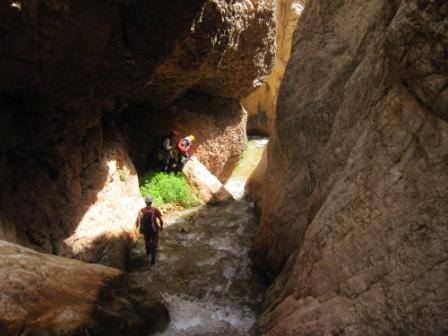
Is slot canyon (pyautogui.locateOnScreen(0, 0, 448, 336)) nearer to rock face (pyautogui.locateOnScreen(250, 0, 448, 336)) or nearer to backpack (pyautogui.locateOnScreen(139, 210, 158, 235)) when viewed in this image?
rock face (pyautogui.locateOnScreen(250, 0, 448, 336))

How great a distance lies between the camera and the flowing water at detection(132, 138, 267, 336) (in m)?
7.36

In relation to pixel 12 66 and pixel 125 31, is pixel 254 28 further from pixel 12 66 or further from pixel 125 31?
pixel 12 66

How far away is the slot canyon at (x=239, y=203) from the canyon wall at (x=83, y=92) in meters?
0.04

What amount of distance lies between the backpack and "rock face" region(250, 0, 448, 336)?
9.99 ft

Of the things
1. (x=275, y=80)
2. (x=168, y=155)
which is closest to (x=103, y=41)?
(x=168, y=155)

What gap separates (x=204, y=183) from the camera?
1456cm

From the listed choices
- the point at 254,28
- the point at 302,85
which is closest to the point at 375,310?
the point at 302,85

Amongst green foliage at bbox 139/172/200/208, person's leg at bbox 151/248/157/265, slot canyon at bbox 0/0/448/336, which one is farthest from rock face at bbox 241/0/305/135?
person's leg at bbox 151/248/157/265

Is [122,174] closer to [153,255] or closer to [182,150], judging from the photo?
[153,255]

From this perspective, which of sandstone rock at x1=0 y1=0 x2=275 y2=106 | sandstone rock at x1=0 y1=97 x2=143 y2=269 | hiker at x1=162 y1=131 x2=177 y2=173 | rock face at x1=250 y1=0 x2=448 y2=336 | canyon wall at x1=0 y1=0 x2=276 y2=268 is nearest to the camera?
rock face at x1=250 y1=0 x2=448 y2=336

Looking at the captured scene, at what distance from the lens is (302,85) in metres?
8.78

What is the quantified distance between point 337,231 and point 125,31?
553cm

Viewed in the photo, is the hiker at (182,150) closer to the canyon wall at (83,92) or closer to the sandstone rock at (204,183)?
the sandstone rock at (204,183)

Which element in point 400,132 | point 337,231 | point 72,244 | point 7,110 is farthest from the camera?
point 72,244
